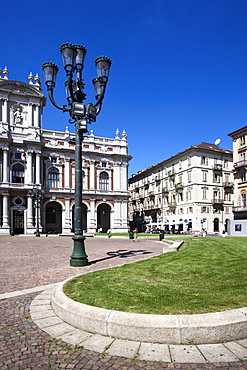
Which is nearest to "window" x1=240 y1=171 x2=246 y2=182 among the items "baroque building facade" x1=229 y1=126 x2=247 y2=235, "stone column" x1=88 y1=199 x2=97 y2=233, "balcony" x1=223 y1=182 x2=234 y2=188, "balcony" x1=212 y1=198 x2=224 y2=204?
"baroque building facade" x1=229 y1=126 x2=247 y2=235

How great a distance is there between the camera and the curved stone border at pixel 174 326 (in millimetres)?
3838

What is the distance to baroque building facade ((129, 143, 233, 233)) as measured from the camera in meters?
48.8

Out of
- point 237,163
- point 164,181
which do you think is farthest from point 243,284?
point 164,181

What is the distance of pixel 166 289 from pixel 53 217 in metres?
48.2

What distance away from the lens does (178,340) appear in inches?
152

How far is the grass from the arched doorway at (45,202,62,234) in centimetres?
4511

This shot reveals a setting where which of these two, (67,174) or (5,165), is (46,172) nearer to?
(67,174)

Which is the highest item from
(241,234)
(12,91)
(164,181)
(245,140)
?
(12,91)

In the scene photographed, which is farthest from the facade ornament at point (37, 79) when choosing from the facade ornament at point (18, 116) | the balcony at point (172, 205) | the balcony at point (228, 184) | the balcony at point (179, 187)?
the balcony at point (228, 184)

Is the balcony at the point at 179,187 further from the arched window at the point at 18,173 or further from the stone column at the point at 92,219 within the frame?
the arched window at the point at 18,173

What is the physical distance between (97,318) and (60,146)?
49.0 m

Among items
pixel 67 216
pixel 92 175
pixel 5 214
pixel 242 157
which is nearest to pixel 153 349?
pixel 242 157

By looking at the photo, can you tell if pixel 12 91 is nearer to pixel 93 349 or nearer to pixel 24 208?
pixel 24 208

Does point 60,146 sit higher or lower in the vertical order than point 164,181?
higher
